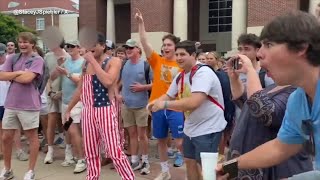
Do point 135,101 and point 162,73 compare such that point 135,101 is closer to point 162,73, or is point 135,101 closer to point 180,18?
point 162,73

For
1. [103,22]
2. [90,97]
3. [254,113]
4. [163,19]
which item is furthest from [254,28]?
[254,113]

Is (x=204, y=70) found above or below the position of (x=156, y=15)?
below

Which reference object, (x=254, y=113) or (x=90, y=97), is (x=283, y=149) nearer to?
(x=254, y=113)

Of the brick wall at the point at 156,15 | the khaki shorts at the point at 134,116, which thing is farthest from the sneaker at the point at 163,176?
the brick wall at the point at 156,15

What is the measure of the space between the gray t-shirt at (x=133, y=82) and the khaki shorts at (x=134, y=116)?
0.07 m

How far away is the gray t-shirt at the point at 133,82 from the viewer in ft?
21.9

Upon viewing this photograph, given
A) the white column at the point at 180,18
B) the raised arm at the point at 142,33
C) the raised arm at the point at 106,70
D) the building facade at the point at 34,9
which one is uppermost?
the building facade at the point at 34,9

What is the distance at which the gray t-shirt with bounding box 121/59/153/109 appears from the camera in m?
6.67

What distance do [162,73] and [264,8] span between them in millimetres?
21430

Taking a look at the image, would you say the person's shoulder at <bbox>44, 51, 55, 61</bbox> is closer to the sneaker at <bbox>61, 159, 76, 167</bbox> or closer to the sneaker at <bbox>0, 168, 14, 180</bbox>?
the sneaker at <bbox>61, 159, 76, 167</bbox>

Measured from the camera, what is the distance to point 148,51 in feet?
19.5

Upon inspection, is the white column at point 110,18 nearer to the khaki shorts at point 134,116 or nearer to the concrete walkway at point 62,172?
the concrete walkway at point 62,172

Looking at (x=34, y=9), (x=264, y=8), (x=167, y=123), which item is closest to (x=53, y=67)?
(x=167, y=123)

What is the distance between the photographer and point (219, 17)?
3466 cm
